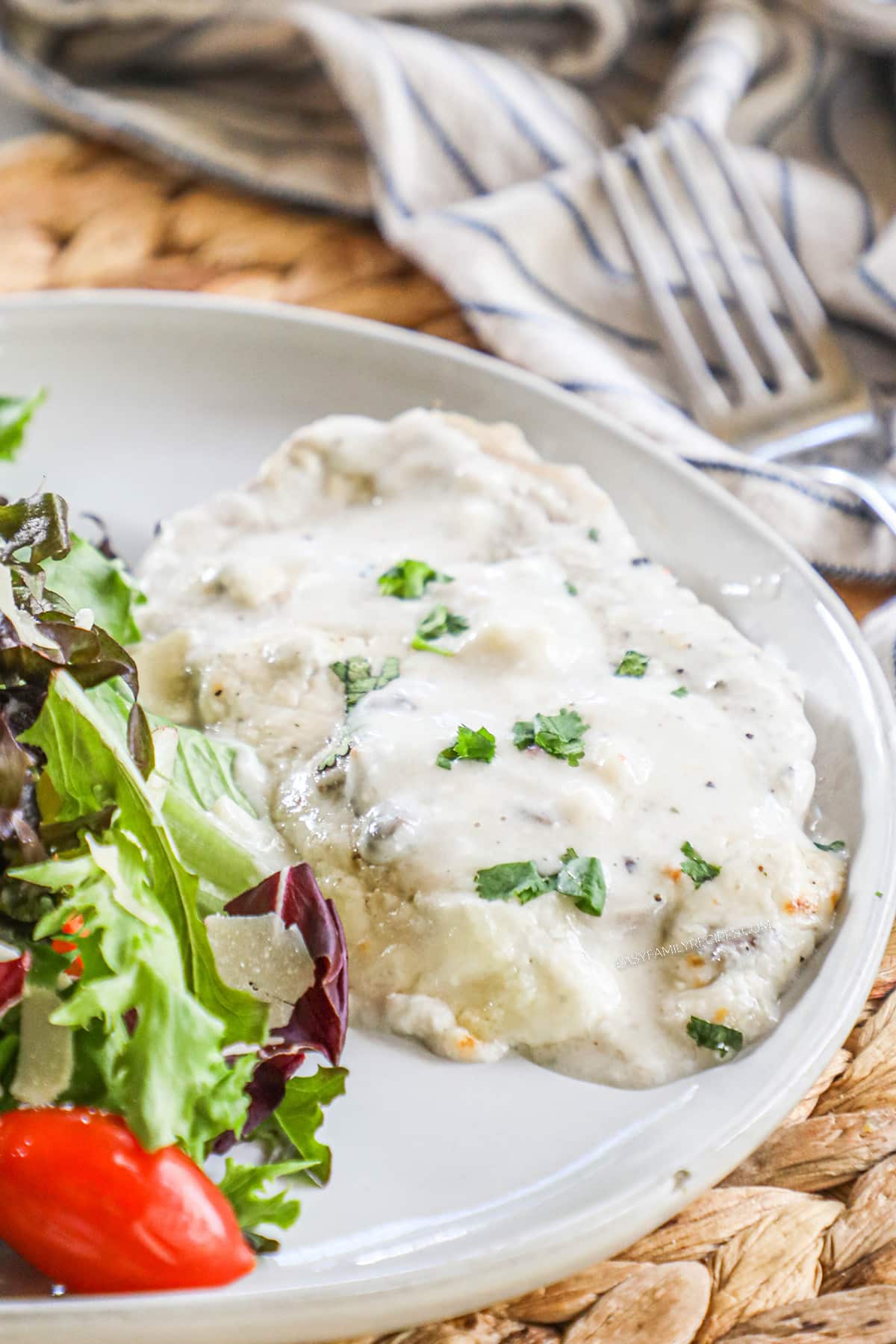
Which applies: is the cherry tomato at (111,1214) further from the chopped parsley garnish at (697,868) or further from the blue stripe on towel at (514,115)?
the blue stripe on towel at (514,115)

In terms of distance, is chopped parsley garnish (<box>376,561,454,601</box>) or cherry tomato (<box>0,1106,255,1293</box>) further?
chopped parsley garnish (<box>376,561,454,601</box>)

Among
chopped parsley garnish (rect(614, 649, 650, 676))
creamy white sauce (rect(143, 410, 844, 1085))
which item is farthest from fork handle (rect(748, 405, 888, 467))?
chopped parsley garnish (rect(614, 649, 650, 676))

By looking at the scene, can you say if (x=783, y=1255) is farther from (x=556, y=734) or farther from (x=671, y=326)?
(x=671, y=326)

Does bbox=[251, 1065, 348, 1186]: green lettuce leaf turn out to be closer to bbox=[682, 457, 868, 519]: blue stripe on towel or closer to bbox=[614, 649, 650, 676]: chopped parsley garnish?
bbox=[614, 649, 650, 676]: chopped parsley garnish

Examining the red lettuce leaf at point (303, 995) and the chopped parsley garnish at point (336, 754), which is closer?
the red lettuce leaf at point (303, 995)

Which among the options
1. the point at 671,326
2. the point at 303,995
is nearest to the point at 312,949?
the point at 303,995

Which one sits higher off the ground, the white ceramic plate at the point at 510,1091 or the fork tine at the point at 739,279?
the fork tine at the point at 739,279

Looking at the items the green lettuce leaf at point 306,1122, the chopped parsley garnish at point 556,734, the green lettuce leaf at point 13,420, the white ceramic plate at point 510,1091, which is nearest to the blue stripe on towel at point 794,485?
the white ceramic plate at point 510,1091
